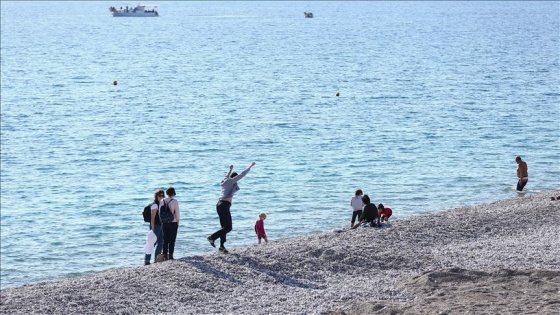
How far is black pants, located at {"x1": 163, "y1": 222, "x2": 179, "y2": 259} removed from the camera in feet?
71.6

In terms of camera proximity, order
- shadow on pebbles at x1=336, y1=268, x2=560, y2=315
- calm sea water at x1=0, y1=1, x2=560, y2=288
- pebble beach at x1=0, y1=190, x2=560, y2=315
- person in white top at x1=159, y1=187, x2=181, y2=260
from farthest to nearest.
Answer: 1. calm sea water at x1=0, y1=1, x2=560, y2=288
2. person in white top at x1=159, y1=187, x2=181, y2=260
3. pebble beach at x1=0, y1=190, x2=560, y2=315
4. shadow on pebbles at x1=336, y1=268, x2=560, y2=315

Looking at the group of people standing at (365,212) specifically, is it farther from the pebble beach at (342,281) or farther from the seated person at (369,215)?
the pebble beach at (342,281)

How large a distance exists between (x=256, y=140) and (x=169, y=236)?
30.8 m

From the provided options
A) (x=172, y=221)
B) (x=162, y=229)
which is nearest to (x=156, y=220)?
(x=162, y=229)

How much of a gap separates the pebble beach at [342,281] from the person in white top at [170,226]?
3.08 feet

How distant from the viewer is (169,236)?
72.5 feet

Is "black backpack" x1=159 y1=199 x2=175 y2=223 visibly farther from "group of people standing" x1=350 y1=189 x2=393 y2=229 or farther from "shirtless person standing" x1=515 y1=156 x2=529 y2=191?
"shirtless person standing" x1=515 y1=156 x2=529 y2=191

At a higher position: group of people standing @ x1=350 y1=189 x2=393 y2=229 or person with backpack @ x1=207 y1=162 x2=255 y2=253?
person with backpack @ x1=207 y1=162 x2=255 y2=253

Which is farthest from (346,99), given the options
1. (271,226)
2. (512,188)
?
(271,226)

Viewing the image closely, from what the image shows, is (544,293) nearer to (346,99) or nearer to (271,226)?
(271,226)

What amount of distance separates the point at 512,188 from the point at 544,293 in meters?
20.3

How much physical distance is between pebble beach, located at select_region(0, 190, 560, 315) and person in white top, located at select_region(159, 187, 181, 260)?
0.94m

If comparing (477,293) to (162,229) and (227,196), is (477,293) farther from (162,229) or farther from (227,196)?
(162,229)

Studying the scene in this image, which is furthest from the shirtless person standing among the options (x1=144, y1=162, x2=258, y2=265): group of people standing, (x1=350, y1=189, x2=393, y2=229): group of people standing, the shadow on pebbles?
the shadow on pebbles
